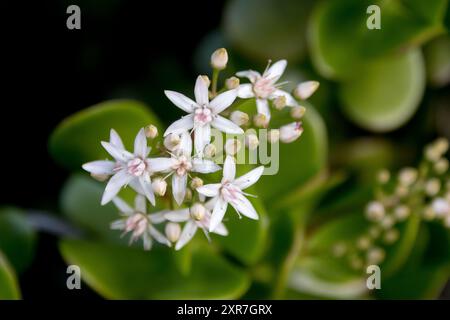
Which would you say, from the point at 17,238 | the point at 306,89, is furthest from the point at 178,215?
the point at 17,238

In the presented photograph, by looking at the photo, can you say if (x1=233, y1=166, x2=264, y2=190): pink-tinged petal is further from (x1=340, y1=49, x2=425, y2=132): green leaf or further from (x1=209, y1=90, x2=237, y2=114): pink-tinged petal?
(x1=340, y1=49, x2=425, y2=132): green leaf

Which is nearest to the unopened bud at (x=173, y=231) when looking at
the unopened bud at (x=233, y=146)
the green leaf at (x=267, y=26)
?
the unopened bud at (x=233, y=146)

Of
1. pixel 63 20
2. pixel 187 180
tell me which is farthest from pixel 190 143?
pixel 63 20

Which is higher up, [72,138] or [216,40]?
[216,40]

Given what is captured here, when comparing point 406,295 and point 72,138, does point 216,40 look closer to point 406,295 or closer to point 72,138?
point 72,138

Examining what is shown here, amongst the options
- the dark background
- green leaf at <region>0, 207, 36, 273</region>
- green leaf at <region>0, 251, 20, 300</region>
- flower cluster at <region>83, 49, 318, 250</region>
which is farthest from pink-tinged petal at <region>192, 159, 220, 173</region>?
the dark background
